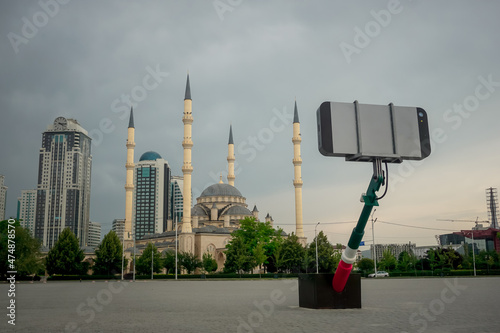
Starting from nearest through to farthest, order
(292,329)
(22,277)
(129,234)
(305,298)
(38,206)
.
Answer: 1. (292,329)
2. (305,298)
3. (22,277)
4. (129,234)
5. (38,206)

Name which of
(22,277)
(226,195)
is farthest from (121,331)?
(226,195)

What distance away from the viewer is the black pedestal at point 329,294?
11336 millimetres

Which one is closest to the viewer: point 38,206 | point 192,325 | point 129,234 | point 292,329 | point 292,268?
point 292,329

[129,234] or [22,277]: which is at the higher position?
[129,234]

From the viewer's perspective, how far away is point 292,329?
801 centimetres

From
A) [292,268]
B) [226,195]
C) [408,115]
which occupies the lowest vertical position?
[292,268]

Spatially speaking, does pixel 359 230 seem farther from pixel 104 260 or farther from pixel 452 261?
pixel 452 261

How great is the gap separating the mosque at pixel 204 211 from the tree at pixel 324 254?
1370 centimetres

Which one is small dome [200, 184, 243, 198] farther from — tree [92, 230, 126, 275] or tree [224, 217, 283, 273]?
tree [92, 230, 126, 275]

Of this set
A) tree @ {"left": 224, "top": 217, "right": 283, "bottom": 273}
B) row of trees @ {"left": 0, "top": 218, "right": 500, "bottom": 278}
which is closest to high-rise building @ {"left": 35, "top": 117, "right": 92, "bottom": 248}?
row of trees @ {"left": 0, "top": 218, "right": 500, "bottom": 278}

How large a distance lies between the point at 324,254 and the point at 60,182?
94.6 meters

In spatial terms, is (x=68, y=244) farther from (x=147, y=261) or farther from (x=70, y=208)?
(x=70, y=208)

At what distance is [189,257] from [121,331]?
192 ft

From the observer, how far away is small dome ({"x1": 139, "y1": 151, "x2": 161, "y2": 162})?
582ft
